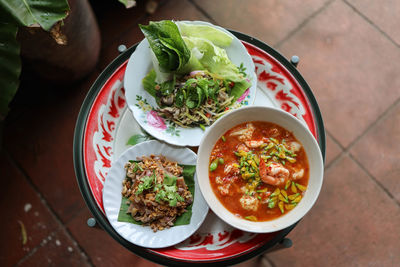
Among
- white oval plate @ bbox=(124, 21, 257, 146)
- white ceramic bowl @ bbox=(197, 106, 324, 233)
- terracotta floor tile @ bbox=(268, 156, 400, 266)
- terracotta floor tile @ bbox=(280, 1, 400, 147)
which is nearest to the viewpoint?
white ceramic bowl @ bbox=(197, 106, 324, 233)

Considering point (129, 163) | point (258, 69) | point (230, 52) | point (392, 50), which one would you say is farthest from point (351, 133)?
point (129, 163)

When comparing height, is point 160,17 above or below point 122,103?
below

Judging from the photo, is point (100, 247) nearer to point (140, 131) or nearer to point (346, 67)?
point (140, 131)

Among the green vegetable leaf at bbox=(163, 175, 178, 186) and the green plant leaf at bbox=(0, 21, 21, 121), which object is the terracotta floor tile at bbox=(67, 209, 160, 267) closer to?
the green vegetable leaf at bbox=(163, 175, 178, 186)

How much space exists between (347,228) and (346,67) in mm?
1303

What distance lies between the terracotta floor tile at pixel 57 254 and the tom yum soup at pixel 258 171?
1.56 meters

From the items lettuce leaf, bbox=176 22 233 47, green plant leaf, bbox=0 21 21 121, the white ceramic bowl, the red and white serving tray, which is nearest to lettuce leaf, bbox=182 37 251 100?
lettuce leaf, bbox=176 22 233 47

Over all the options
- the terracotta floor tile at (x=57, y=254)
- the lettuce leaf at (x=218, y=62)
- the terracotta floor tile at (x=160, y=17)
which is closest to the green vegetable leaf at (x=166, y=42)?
the lettuce leaf at (x=218, y=62)

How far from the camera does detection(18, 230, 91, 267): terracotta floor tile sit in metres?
2.82

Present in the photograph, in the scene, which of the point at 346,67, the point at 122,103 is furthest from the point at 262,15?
the point at 122,103

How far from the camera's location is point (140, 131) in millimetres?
2133

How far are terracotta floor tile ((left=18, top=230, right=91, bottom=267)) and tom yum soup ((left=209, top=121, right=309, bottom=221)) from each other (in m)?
1.56

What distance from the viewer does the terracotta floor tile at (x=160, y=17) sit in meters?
3.12

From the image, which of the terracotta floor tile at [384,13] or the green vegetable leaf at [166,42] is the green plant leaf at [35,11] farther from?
the terracotta floor tile at [384,13]
